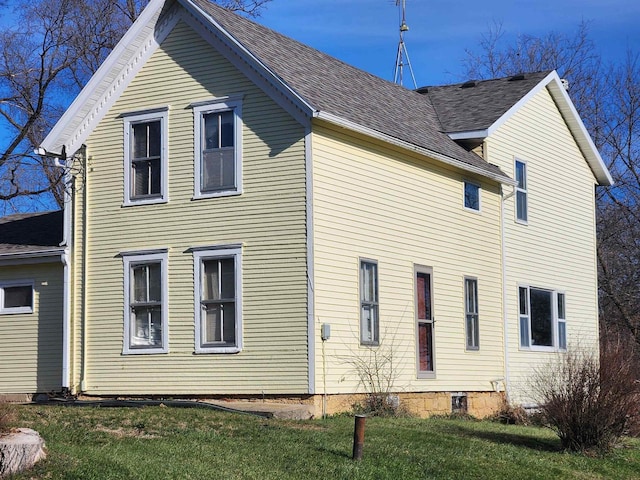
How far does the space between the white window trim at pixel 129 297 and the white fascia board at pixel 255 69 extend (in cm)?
372

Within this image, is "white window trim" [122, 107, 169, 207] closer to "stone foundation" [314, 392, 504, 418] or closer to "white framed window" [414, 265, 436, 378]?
"stone foundation" [314, 392, 504, 418]

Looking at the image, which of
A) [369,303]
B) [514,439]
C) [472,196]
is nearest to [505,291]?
[472,196]

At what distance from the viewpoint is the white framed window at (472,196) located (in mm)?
23422

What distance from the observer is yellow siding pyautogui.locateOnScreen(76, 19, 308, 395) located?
60.7ft

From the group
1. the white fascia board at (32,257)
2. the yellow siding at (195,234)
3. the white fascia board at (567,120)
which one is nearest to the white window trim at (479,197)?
the white fascia board at (567,120)

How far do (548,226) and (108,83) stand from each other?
1208 cm

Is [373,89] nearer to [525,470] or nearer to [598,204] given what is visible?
[525,470]

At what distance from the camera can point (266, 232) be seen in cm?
1883

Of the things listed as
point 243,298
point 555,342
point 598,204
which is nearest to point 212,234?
point 243,298

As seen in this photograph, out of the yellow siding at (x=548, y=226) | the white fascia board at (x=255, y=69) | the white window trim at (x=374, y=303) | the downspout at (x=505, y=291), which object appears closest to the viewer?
the white fascia board at (x=255, y=69)

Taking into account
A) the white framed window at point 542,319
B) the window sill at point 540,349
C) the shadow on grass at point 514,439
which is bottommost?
the shadow on grass at point 514,439

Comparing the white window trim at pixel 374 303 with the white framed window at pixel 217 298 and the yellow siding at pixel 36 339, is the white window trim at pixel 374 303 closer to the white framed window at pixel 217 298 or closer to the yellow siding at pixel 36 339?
the white framed window at pixel 217 298

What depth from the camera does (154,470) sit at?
11.9 meters

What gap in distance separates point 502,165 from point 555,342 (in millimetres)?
4924
